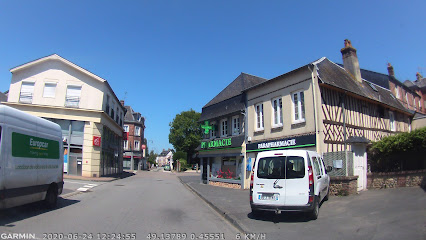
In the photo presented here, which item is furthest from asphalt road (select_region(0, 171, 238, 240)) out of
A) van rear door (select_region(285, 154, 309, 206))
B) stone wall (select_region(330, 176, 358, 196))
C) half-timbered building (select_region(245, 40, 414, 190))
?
half-timbered building (select_region(245, 40, 414, 190))

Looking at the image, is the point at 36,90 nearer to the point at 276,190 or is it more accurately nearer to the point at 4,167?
the point at 4,167

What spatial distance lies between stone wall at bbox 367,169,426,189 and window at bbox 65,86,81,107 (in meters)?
22.4

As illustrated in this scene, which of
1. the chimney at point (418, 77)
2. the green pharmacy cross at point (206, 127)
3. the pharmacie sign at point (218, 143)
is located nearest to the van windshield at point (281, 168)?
the pharmacie sign at point (218, 143)

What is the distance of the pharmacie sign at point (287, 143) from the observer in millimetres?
12827

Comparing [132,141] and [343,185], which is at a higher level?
[132,141]

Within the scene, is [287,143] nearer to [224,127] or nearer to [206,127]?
[224,127]

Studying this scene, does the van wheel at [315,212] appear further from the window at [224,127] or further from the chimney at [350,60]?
the chimney at [350,60]

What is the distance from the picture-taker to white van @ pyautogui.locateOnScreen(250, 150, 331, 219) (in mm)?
7309

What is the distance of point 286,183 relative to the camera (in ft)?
24.7

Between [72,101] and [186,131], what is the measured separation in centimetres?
3626

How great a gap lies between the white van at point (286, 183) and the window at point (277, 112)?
6843 mm

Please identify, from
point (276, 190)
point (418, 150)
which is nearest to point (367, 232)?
point (276, 190)

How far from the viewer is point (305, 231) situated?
21.2ft

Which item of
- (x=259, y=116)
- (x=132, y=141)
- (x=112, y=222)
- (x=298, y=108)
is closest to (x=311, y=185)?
(x=112, y=222)
